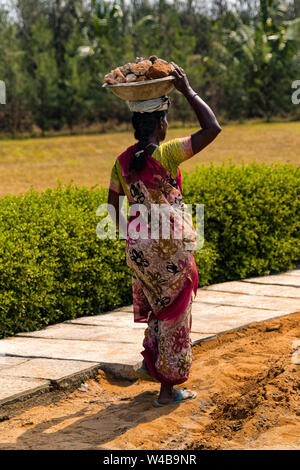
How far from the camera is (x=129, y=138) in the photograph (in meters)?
32.4

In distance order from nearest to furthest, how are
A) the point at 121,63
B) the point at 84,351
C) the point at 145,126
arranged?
the point at 145,126, the point at 84,351, the point at 121,63

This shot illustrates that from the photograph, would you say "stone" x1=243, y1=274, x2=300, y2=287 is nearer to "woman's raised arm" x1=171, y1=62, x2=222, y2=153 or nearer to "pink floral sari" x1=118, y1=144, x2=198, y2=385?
"pink floral sari" x1=118, y1=144, x2=198, y2=385

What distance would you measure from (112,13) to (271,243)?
31057 mm

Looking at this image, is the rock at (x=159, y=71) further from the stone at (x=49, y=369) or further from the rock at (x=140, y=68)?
the stone at (x=49, y=369)

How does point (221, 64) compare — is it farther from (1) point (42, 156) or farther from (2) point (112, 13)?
(1) point (42, 156)

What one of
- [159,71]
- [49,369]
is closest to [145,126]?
[159,71]

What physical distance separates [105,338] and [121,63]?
1279 inches

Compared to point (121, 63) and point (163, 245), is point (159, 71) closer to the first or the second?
point (163, 245)

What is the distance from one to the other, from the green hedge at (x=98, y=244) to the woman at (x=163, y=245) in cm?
172

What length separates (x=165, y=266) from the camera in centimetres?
388

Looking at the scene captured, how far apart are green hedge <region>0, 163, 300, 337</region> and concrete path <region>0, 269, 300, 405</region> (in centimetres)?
19

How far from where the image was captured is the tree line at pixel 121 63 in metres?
35.3

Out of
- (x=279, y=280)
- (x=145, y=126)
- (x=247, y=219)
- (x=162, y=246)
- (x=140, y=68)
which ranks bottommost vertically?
(x=279, y=280)

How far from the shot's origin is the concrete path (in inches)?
171
